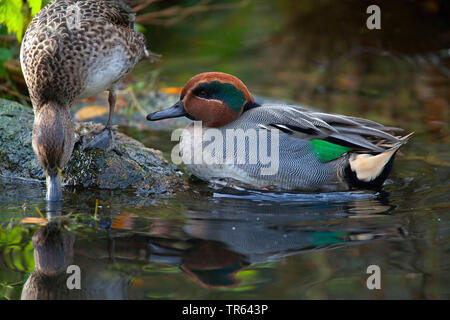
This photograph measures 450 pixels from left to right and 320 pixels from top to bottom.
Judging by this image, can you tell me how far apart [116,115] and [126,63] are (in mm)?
2282

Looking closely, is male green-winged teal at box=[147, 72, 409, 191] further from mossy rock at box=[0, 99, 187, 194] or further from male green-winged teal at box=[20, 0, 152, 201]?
male green-winged teal at box=[20, 0, 152, 201]

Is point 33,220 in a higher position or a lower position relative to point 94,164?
lower

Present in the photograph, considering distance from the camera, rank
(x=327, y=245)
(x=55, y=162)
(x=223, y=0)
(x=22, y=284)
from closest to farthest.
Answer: (x=22, y=284), (x=327, y=245), (x=55, y=162), (x=223, y=0)

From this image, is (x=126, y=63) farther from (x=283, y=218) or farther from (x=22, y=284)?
(x=22, y=284)

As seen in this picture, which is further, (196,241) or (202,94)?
(202,94)

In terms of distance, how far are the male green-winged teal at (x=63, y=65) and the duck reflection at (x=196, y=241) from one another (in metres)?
0.46

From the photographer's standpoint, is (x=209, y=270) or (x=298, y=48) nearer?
(x=209, y=270)

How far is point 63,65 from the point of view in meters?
4.40

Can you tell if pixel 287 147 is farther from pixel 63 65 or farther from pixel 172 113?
pixel 63 65

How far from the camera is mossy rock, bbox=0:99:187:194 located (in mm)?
4816

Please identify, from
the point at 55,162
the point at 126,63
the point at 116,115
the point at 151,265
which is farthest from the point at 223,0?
the point at 151,265

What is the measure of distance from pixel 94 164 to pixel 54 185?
0.62 meters

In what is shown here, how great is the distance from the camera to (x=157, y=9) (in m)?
9.45

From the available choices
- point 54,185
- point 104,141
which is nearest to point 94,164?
point 104,141
